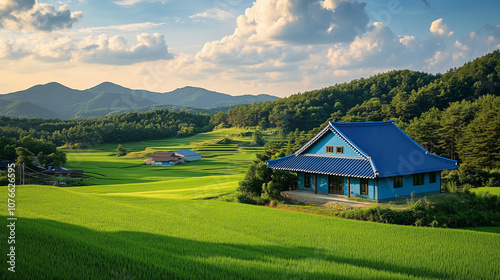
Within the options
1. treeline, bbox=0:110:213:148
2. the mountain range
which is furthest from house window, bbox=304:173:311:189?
the mountain range

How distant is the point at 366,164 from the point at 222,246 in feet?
42.5

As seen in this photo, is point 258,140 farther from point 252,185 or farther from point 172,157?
point 252,185

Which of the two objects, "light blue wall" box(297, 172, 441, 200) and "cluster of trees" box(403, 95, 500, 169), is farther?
"cluster of trees" box(403, 95, 500, 169)

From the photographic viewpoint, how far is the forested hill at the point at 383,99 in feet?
235

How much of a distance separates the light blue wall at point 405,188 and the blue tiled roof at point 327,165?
1263 mm

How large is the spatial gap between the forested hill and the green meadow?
56698mm

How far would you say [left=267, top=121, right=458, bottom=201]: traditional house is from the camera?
20.4 metres

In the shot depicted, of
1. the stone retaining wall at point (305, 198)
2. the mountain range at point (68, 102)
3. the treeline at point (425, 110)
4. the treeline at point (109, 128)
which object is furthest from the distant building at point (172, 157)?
the mountain range at point (68, 102)

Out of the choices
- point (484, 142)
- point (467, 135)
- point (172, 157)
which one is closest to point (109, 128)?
point (172, 157)

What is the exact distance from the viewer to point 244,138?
3438 inches

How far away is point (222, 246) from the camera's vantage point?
1014cm

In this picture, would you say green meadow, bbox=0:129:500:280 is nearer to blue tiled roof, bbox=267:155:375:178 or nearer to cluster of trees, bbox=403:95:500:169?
blue tiled roof, bbox=267:155:375:178

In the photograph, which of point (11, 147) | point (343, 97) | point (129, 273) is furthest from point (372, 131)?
point (343, 97)

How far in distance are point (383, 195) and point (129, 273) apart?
1645 cm
